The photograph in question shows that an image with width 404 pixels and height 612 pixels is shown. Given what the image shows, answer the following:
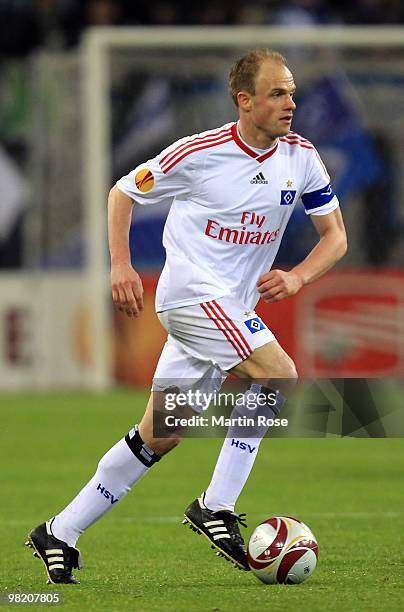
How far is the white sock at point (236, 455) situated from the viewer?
597cm

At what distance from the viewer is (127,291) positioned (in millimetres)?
5625

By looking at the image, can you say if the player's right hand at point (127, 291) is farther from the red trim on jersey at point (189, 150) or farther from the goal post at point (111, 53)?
the goal post at point (111, 53)

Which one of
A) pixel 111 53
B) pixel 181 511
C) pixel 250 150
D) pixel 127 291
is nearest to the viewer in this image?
pixel 127 291

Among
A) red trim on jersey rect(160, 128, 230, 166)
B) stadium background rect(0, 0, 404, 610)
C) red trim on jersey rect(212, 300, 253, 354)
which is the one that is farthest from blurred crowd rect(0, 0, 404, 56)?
red trim on jersey rect(212, 300, 253, 354)

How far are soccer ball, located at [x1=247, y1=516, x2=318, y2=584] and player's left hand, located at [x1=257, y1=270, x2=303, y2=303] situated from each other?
874mm

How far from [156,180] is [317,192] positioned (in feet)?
2.10

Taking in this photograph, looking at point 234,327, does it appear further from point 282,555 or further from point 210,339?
point 282,555

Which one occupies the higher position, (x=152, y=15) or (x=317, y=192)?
(x=152, y=15)

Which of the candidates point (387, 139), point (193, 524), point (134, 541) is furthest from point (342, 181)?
point (193, 524)

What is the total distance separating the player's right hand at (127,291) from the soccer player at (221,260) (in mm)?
100

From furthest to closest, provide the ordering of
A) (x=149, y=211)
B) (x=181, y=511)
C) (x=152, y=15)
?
(x=152, y=15) < (x=149, y=211) < (x=181, y=511)

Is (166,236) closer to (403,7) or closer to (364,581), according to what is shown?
(364,581)

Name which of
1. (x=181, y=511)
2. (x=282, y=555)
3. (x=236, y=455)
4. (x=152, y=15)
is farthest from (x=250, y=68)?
(x=152, y=15)

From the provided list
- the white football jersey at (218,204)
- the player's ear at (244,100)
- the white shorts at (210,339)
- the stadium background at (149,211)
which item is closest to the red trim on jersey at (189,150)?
the white football jersey at (218,204)
